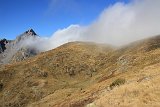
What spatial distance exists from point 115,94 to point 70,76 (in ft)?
275

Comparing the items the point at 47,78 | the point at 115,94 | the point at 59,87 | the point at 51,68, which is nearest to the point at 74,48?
the point at 51,68

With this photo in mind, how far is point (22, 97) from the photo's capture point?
9812cm

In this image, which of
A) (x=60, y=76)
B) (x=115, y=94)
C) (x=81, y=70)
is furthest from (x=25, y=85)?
(x=115, y=94)

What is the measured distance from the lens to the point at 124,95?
2784 cm

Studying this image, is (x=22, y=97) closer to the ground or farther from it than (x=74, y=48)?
closer to the ground

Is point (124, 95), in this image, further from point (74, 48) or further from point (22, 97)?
point (74, 48)

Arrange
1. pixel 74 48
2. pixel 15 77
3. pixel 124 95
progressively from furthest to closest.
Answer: pixel 74 48, pixel 15 77, pixel 124 95

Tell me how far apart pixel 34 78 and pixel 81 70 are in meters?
18.5

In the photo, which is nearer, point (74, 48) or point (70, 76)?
point (70, 76)

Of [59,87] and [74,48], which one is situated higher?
[74,48]

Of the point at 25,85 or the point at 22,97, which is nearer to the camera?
the point at 22,97

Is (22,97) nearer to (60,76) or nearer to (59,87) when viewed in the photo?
(59,87)

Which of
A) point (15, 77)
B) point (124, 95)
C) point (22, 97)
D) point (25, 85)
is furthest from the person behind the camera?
point (15, 77)

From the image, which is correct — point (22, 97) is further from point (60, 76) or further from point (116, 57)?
point (116, 57)
